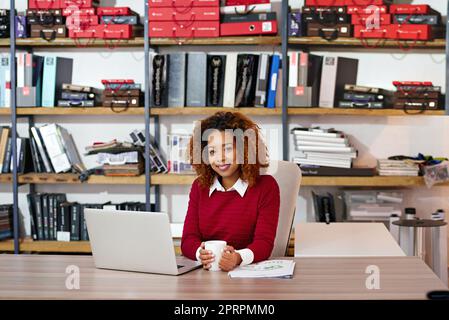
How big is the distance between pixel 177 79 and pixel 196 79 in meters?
0.12

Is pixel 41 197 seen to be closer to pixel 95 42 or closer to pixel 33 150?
pixel 33 150

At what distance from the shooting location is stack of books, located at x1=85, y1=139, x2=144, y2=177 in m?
4.45

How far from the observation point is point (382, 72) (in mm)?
4637

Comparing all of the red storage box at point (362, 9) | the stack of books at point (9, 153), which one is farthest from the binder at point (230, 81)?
the stack of books at point (9, 153)

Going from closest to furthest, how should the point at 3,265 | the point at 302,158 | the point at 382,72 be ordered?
the point at 3,265 → the point at 302,158 → the point at 382,72

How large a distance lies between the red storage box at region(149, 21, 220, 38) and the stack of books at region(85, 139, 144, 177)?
735 millimetres

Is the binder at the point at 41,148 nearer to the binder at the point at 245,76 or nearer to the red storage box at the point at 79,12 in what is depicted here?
the red storage box at the point at 79,12

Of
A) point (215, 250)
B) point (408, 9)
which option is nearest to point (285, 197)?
point (215, 250)

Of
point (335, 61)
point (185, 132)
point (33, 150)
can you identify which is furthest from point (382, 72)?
point (33, 150)

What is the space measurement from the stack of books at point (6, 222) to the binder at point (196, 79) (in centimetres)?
139

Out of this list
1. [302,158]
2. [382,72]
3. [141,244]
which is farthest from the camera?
[382,72]

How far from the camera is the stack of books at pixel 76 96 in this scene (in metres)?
4.51

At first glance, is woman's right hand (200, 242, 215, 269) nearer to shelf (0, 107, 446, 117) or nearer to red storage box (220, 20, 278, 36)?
shelf (0, 107, 446, 117)
